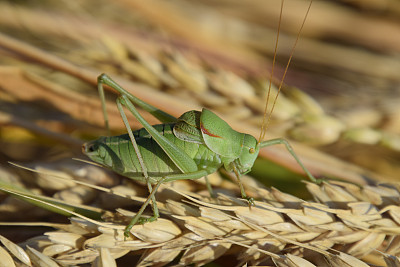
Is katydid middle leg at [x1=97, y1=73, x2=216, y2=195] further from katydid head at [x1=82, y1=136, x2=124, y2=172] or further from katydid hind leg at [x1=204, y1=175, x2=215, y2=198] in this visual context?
katydid head at [x1=82, y1=136, x2=124, y2=172]

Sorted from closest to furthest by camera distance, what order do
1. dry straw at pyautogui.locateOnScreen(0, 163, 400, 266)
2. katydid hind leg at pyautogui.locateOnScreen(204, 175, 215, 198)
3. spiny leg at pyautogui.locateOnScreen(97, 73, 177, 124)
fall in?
dry straw at pyautogui.locateOnScreen(0, 163, 400, 266)
katydid hind leg at pyautogui.locateOnScreen(204, 175, 215, 198)
spiny leg at pyautogui.locateOnScreen(97, 73, 177, 124)

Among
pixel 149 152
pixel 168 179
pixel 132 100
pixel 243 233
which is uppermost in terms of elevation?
pixel 132 100

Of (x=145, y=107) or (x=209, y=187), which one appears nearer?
(x=209, y=187)

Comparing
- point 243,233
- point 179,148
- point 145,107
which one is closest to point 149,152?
point 179,148

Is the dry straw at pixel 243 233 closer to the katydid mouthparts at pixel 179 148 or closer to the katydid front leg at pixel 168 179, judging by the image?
the katydid front leg at pixel 168 179

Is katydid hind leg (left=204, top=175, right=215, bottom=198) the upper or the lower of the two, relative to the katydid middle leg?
lower

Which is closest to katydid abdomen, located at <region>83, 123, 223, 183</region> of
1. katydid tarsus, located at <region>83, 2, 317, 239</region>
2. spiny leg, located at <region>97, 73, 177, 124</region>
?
katydid tarsus, located at <region>83, 2, 317, 239</region>

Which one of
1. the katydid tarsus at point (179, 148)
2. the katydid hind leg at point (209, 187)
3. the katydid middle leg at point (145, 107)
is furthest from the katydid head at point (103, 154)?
the katydid hind leg at point (209, 187)

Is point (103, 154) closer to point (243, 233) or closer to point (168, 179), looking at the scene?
point (168, 179)
